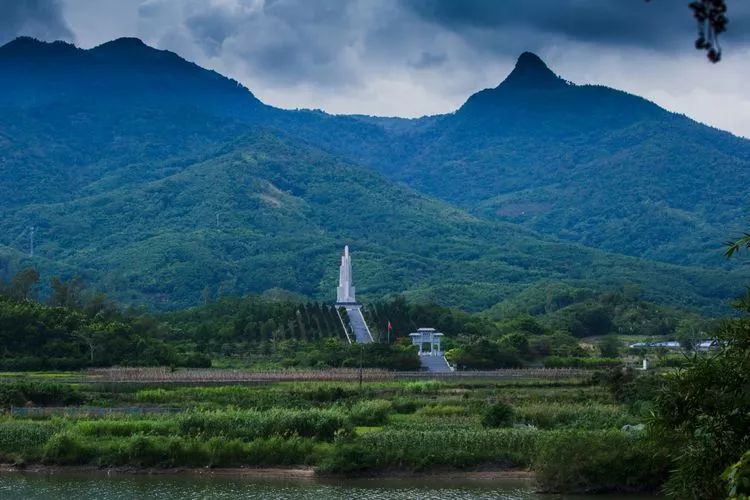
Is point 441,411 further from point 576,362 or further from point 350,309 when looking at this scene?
point 350,309

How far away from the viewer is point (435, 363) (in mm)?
67375

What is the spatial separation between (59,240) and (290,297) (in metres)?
59.0

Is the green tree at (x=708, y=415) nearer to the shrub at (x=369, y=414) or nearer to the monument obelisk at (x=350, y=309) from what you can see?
the shrub at (x=369, y=414)

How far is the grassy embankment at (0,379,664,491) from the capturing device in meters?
34.8

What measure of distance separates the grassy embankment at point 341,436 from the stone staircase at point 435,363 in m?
16.6

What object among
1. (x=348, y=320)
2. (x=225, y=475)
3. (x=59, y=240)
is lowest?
(x=225, y=475)

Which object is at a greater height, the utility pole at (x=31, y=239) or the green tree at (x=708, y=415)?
the utility pole at (x=31, y=239)

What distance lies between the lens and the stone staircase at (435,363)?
65312 millimetres

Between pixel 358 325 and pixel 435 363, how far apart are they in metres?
15.0

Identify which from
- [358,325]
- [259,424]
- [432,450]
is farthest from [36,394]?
[358,325]

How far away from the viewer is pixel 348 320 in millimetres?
82750

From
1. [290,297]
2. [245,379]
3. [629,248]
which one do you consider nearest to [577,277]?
[290,297]

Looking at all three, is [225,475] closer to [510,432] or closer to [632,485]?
[510,432]

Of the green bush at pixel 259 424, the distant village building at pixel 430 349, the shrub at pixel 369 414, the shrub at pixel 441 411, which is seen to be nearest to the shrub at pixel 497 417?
the shrub at pixel 441 411
